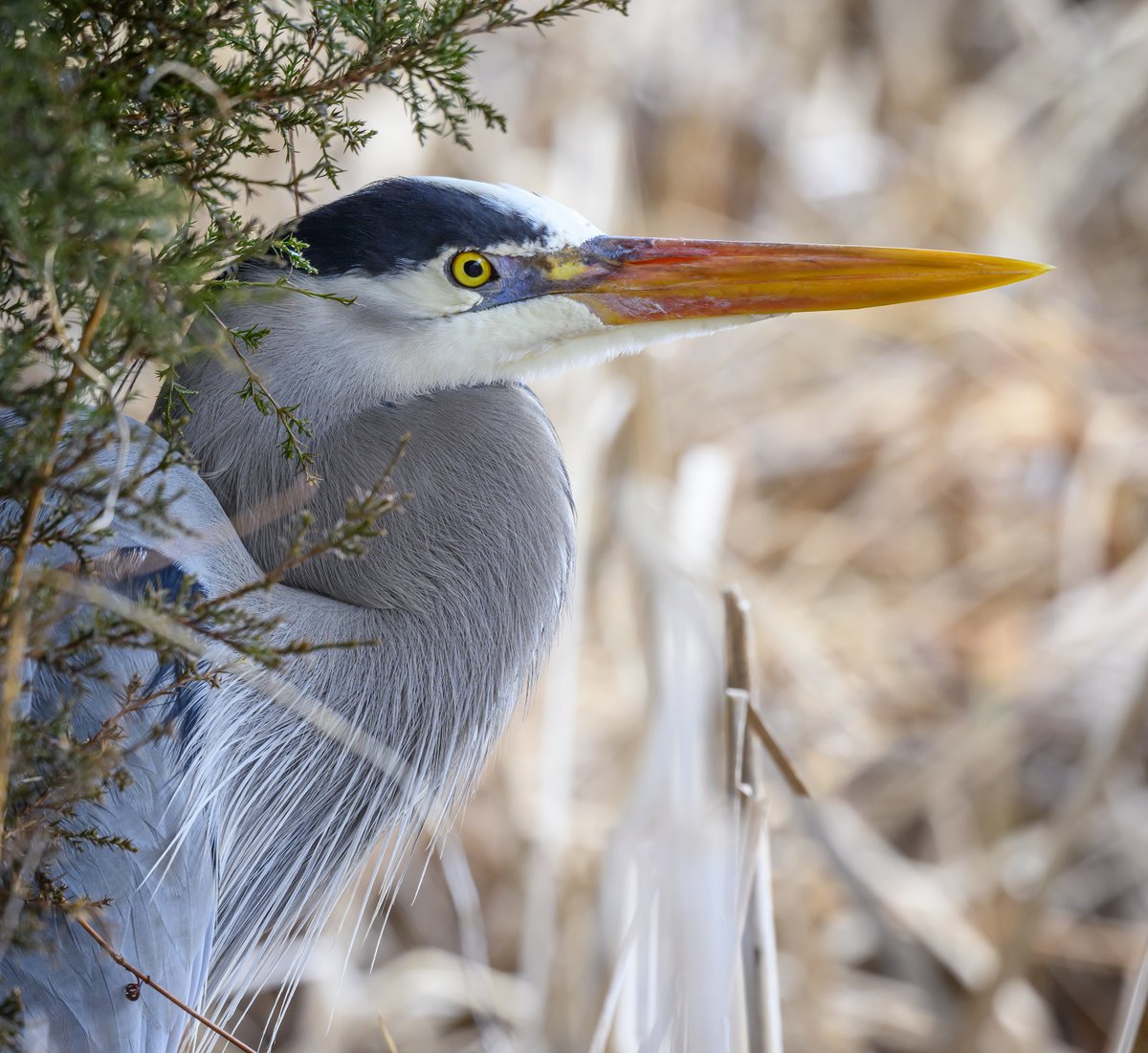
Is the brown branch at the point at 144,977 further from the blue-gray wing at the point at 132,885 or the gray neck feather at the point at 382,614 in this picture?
the gray neck feather at the point at 382,614

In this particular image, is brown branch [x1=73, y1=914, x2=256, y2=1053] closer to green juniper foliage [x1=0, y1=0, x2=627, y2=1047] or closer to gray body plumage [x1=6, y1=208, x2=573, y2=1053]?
green juniper foliage [x1=0, y1=0, x2=627, y2=1047]

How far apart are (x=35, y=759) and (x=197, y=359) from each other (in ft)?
1.80

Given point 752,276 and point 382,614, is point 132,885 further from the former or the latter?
point 752,276

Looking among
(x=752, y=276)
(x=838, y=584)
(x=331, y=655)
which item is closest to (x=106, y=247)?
(x=331, y=655)

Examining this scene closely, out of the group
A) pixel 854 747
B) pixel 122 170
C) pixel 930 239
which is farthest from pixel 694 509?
pixel 930 239

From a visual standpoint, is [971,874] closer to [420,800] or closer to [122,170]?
[420,800]

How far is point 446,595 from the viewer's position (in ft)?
3.97

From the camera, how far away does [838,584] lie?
135 inches

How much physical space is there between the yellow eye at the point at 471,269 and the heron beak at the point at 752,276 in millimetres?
72

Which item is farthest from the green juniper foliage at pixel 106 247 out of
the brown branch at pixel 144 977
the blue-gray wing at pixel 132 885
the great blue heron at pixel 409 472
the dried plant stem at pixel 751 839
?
the dried plant stem at pixel 751 839

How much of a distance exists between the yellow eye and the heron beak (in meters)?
0.07

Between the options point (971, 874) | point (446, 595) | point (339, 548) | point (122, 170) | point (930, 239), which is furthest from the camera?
point (930, 239)

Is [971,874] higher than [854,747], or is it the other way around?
[854,747]

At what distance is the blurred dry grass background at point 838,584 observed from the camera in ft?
5.95
